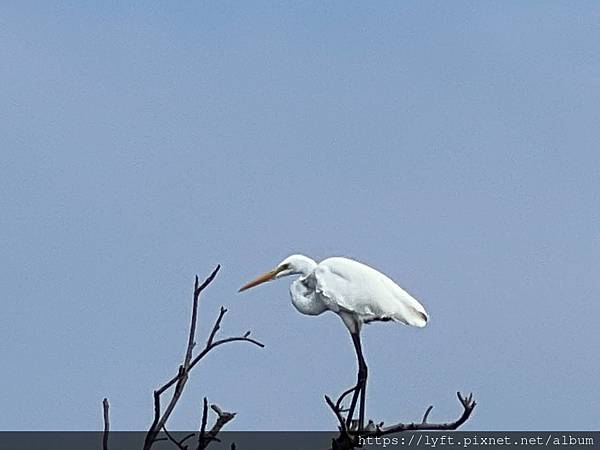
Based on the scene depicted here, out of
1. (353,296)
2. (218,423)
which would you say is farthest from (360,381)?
(218,423)

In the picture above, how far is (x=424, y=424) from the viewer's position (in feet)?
17.3

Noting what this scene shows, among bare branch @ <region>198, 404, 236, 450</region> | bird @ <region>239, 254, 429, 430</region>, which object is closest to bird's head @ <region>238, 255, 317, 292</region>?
bird @ <region>239, 254, 429, 430</region>

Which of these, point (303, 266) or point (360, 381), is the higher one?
point (303, 266)

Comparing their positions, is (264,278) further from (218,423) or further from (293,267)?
(218,423)

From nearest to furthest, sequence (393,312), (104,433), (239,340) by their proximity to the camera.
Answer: (104,433) < (239,340) < (393,312)

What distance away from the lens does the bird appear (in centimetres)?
852

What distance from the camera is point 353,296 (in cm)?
859

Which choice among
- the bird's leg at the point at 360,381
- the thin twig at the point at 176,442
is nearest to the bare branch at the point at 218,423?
the thin twig at the point at 176,442

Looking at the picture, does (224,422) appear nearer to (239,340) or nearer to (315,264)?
(239,340)

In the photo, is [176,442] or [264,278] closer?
[176,442]

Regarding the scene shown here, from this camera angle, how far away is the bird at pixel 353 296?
8516 mm

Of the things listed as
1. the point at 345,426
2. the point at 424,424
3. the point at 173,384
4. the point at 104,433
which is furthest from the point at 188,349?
the point at 345,426

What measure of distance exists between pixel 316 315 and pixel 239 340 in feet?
12.5

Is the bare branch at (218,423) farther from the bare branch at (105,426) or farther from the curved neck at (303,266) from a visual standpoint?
the curved neck at (303,266)
